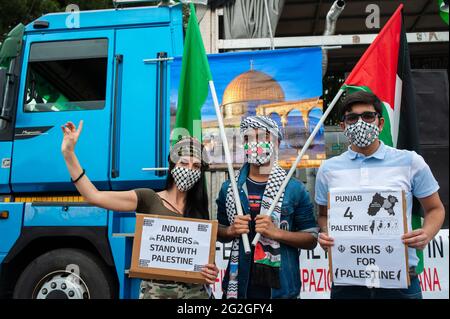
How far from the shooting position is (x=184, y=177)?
270 centimetres

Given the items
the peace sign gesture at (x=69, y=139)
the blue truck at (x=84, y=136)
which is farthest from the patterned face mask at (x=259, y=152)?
the blue truck at (x=84, y=136)

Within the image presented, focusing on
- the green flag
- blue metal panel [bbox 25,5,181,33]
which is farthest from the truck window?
the green flag

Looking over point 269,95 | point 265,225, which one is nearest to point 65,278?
point 265,225

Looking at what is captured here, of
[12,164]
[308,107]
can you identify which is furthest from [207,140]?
[12,164]

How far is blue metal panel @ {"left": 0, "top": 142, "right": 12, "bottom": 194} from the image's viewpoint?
12.9 ft

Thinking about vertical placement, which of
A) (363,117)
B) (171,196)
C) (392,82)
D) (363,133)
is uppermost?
(392,82)

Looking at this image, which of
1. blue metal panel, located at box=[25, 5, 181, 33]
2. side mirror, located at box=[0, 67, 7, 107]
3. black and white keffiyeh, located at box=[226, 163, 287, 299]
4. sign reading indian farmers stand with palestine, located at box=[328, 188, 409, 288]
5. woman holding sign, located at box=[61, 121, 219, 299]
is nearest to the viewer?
sign reading indian farmers stand with palestine, located at box=[328, 188, 409, 288]

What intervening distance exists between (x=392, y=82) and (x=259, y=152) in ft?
3.89

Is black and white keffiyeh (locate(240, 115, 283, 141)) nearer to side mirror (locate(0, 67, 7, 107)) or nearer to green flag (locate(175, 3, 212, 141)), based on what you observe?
green flag (locate(175, 3, 212, 141))

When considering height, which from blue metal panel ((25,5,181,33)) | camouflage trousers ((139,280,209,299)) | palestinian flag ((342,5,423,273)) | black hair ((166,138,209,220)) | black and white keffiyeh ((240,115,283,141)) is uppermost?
blue metal panel ((25,5,181,33))

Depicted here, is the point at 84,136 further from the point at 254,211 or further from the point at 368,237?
the point at 368,237

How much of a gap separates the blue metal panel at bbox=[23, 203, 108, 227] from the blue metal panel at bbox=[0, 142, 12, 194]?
323 mm

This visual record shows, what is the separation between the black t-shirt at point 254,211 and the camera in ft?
8.14
